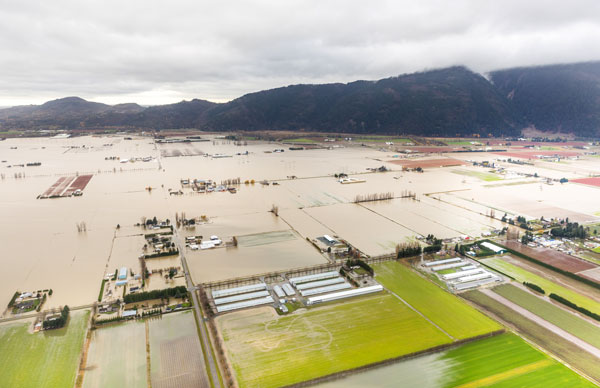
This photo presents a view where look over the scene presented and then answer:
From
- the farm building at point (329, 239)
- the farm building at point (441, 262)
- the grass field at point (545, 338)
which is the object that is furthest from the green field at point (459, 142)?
the grass field at point (545, 338)

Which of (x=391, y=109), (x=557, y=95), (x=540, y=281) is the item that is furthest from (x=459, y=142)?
(x=540, y=281)

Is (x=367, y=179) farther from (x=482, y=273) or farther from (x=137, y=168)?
(x=137, y=168)

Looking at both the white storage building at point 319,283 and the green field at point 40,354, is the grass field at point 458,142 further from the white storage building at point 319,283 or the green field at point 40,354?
the green field at point 40,354

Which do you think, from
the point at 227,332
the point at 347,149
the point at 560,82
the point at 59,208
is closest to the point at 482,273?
the point at 227,332

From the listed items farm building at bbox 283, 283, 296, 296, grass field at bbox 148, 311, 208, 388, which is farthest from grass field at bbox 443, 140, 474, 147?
grass field at bbox 148, 311, 208, 388

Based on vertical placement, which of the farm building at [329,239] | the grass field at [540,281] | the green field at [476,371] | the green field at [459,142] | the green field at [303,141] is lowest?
the green field at [476,371]

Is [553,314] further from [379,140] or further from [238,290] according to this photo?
[379,140]
